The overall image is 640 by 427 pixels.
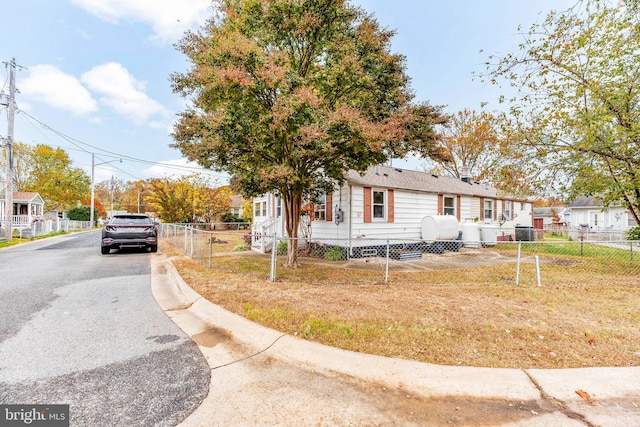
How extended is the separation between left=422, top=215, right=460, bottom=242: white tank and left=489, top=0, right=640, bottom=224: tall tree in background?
13.7 feet

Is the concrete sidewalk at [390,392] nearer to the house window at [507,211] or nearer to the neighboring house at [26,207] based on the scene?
the house window at [507,211]

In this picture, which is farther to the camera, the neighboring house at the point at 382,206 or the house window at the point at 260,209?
the house window at the point at 260,209

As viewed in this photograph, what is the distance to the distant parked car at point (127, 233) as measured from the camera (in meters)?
9.75

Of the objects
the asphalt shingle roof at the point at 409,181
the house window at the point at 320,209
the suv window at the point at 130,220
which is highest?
the asphalt shingle roof at the point at 409,181

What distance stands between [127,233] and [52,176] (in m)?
34.4

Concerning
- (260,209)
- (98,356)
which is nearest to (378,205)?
(260,209)

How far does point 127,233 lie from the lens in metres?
9.95

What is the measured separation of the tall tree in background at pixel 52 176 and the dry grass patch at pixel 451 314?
38.9 meters

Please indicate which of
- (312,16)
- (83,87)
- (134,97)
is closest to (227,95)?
(312,16)

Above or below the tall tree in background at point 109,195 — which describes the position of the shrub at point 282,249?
below

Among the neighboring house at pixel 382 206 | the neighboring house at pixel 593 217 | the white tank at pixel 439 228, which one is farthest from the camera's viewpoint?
the neighboring house at pixel 593 217

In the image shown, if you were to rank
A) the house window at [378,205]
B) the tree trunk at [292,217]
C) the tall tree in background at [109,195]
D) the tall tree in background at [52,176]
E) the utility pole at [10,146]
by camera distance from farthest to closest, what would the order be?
the tall tree in background at [109,195]
the tall tree in background at [52,176]
the utility pole at [10,146]
the house window at [378,205]
the tree trunk at [292,217]

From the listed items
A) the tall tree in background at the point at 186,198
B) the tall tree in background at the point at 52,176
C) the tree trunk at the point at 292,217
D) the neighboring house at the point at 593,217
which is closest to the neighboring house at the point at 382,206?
the tree trunk at the point at 292,217

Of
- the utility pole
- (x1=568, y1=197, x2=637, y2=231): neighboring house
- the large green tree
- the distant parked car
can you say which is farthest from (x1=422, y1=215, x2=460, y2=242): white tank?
(x1=568, y1=197, x2=637, y2=231): neighboring house
